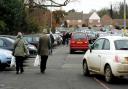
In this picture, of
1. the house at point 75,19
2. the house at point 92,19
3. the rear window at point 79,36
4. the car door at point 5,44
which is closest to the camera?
the car door at point 5,44

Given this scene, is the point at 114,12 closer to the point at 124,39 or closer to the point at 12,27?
the point at 12,27

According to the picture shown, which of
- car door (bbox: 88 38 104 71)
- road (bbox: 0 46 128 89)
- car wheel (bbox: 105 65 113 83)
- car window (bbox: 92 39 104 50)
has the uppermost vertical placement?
car window (bbox: 92 39 104 50)

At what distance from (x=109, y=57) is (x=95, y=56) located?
4.61 feet

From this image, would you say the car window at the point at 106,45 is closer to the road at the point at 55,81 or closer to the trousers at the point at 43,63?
the road at the point at 55,81

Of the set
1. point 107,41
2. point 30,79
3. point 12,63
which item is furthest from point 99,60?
point 12,63

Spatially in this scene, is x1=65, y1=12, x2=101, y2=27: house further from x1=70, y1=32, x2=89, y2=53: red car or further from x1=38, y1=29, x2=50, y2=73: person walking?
x1=38, y1=29, x2=50, y2=73: person walking

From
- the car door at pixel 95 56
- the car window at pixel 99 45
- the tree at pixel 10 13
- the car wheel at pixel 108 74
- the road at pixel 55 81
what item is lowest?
the road at pixel 55 81

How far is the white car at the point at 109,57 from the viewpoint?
15.1 metres

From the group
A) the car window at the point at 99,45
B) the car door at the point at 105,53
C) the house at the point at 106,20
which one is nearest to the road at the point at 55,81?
the car door at the point at 105,53

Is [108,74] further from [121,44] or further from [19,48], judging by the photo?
[19,48]

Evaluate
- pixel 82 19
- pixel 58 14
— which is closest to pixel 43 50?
pixel 58 14

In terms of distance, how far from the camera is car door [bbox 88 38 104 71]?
54.3ft

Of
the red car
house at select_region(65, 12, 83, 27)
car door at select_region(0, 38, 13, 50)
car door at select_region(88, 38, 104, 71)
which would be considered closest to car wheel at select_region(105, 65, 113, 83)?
car door at select_region(88, 38, 104, 71)

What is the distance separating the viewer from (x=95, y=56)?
55.2ft
